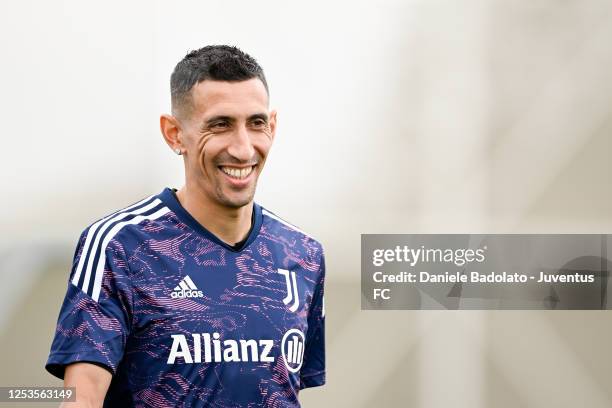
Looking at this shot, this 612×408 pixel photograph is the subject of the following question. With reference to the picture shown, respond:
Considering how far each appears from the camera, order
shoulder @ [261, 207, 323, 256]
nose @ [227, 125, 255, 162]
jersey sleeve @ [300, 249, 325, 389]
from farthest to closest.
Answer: jersey sleeve @ [300, 249, 325, 389]
shoulder @ [261, 207, 323, 256]
nose @ [227, 125, 255, 162]

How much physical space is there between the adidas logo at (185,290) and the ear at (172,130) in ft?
1.11

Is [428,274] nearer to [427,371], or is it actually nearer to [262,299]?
[427,371]

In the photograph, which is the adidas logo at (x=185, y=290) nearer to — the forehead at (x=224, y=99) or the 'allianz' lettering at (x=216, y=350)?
the 'allianz' lettering at (x=216, y=350)

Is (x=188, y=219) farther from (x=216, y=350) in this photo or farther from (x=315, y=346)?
(x=315, y=346)

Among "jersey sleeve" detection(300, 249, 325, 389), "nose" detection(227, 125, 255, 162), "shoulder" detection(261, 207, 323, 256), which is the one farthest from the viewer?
"jersey sleeve" detection(300, 249, 325, 389)

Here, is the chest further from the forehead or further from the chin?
the forehead

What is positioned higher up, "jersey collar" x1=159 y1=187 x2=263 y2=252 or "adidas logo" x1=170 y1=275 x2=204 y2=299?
"jersey collar" x1=159 y1=187 x2=263 y2=252

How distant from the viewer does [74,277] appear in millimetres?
1987

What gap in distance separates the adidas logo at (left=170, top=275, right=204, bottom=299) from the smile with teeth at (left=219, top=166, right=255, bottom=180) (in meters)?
0.27

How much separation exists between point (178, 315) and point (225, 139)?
44cm

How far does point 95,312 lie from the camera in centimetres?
193

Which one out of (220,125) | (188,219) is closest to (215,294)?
(188,219)

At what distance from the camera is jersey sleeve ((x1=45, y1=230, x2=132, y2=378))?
1.90m

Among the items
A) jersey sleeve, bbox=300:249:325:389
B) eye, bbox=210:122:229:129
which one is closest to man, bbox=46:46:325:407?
eye, bbox=210:122:229:129
